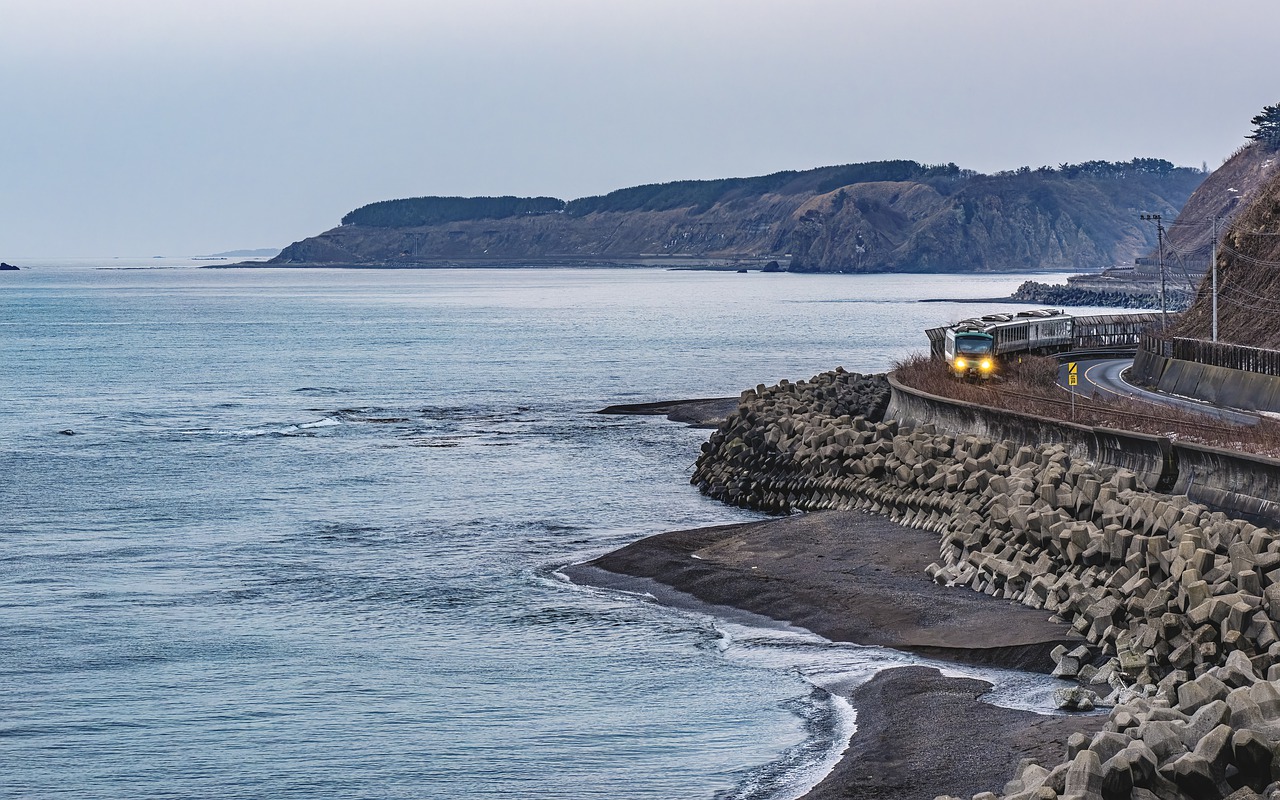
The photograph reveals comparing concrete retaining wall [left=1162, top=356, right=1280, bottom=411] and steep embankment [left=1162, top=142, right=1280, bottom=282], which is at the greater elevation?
steep embankment [left=1162, top=142, right=1280, bottom=282]

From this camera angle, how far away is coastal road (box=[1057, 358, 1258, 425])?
3650 cm

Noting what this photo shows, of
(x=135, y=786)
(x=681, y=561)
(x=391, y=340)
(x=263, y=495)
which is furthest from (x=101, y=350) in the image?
(x=135, y=786)

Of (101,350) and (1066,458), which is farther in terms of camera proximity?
(101,350)

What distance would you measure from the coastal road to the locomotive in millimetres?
2622

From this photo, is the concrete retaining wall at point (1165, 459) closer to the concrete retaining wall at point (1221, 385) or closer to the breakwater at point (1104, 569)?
the breakwater at point (1104, 569)

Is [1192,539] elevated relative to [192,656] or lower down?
elevated

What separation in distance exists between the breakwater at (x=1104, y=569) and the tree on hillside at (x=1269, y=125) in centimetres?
15323

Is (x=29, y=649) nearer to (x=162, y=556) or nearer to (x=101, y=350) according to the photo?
(x=162, y=556)

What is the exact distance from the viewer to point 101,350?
107m

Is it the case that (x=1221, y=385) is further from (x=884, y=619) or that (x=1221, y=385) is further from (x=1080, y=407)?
(x=884, y=619)

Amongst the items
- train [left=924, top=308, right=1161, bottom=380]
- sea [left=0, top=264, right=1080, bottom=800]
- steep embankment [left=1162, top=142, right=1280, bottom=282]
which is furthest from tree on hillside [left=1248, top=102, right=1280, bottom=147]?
sea [left=0, top=264, right=1080, bottom=800]

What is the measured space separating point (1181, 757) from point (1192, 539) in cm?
870

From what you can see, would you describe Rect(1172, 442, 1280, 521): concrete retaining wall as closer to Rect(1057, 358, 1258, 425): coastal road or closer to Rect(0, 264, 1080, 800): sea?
Rect(0, 264, 1080, 800): sea

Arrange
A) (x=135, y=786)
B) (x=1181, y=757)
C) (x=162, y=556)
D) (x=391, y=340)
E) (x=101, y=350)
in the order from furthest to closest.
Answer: (x=391, y=340), (x=101, y=350), (x=162, y=556), (x=135, y=786), (x=1181, y=757)
